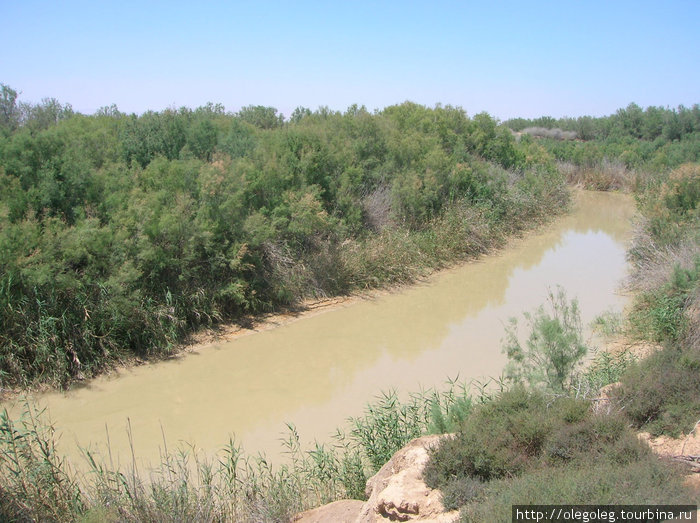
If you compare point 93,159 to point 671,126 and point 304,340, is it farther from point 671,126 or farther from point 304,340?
point 671,126

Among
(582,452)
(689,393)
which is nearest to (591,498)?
(582,452)

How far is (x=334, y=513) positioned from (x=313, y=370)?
4509mm

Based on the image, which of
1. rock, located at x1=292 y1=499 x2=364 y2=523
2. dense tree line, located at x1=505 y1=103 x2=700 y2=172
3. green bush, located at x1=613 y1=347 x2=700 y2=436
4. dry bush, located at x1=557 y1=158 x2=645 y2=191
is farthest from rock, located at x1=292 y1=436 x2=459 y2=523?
dry bush, located at x1=557 y1=158 x2=645 y2=191

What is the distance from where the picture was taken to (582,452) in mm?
4562

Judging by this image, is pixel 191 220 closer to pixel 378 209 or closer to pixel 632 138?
pixel 378 209

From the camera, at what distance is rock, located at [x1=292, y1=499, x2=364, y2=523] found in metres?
4.85

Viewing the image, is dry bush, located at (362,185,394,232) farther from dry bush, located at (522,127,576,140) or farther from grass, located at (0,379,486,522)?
dry bush, located at (522,127,576,140)

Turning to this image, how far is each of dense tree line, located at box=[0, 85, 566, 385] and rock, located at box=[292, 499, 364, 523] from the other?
5.02 metres

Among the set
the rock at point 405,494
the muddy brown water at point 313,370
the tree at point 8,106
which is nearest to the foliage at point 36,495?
the muddy brown water at point 313,370

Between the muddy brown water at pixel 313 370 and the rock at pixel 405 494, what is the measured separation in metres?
2.14

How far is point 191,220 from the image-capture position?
10789 mm

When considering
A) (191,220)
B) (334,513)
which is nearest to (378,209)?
(191,220)

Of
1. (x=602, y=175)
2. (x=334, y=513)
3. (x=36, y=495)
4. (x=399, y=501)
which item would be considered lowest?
(x=334, y=513)

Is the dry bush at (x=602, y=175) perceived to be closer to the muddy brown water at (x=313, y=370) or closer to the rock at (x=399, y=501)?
the muddy brown water at (x=313, y=370)
